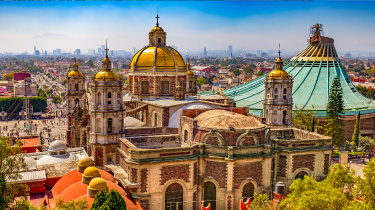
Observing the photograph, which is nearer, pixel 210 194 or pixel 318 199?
pixel 318 199

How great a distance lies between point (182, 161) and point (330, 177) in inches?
352

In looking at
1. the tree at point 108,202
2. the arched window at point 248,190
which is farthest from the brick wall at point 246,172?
the tree at point 108,202

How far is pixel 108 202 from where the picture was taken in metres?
15.6

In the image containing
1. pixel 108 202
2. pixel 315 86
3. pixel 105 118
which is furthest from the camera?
pixel 315 86

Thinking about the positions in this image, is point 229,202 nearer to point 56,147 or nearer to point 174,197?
point 174,197

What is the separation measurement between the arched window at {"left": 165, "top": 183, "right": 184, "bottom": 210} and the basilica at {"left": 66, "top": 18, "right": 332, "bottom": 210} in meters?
0.06

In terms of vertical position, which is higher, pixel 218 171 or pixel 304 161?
pixel 304 161

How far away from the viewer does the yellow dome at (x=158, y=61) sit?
3400cm

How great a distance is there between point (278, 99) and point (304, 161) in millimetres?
8904

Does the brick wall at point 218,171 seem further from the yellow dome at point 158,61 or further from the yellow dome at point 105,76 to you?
the yellow dome at point 158,61

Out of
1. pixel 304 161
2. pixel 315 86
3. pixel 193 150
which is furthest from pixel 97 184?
pixel 315 86

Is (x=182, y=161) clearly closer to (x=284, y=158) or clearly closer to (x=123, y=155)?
(x=123, y=155)

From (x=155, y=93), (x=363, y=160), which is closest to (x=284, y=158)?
(x=155, y=93)

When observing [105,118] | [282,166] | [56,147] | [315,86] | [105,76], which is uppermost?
[105,76]
